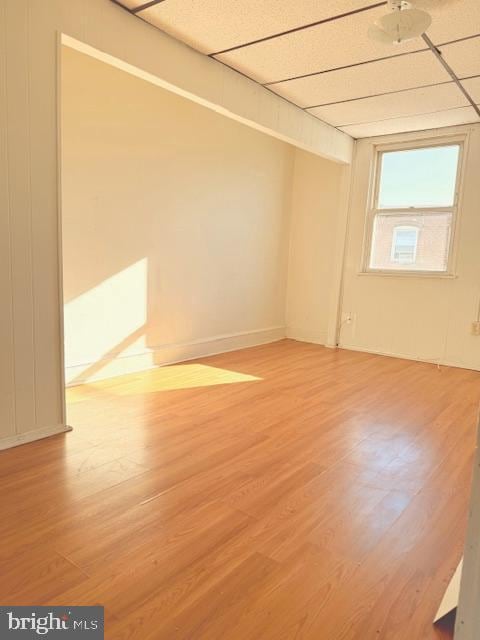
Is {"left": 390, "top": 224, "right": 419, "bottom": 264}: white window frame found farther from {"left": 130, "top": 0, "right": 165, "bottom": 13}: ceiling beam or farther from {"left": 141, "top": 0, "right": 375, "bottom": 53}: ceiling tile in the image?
{"left": 130, "top": 0, "right": 165, "bottom": 13}: ceiling beam

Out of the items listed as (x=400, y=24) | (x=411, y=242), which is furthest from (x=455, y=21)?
(x=411, y=242)

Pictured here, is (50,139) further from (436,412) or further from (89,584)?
(436,412)

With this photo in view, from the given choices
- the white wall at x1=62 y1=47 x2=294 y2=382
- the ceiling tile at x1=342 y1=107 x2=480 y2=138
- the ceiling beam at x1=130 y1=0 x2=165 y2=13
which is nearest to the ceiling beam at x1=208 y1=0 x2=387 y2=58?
the ceiling beam at x1=130 y1=0 x2=165 y2=13

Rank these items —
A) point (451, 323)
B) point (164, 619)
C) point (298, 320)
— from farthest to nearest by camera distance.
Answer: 1. point (298, 320)
2. point (451, 323)
3. point (164, 619)

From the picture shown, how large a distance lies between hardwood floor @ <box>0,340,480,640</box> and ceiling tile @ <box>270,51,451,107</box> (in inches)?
97.5

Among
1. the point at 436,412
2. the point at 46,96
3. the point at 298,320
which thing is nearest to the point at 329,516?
the point at 436,412

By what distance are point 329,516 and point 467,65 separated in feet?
10.4

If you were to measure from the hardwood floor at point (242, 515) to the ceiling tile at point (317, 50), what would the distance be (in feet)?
8.10

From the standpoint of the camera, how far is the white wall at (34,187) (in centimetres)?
207

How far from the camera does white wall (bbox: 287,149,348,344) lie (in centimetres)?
519

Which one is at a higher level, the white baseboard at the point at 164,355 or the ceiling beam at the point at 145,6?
the ceiling beam at the point at 145,6

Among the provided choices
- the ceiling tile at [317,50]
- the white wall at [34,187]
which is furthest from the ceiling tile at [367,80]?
the white wall at [34,187]

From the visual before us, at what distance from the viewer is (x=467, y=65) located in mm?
3002
